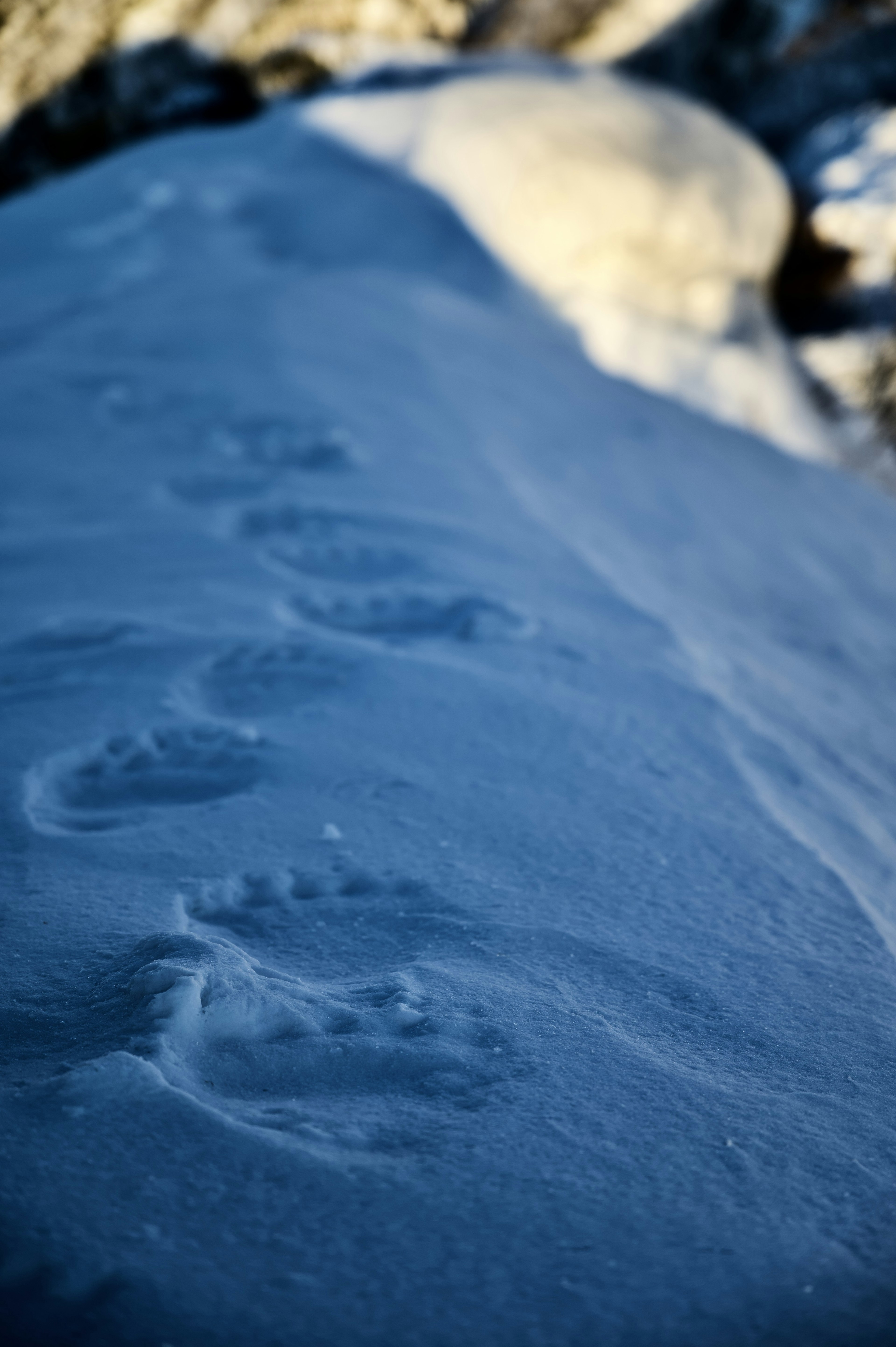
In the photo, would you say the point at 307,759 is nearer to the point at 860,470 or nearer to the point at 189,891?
the point at 189,891

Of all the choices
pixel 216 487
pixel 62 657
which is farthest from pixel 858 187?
pixel 62 657

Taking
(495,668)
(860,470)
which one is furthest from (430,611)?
(860,470)

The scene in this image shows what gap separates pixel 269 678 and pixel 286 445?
2.96ft

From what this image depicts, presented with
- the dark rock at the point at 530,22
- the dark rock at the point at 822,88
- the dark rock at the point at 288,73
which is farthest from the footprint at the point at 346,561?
the dark rock at the point at 822,88

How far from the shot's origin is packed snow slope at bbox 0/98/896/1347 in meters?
0.56

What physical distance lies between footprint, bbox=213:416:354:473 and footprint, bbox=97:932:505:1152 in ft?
4.45

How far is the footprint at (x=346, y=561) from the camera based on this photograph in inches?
62.9

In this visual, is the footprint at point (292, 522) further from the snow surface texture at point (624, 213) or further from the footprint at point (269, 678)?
the snow surface texture at point (624, 213)

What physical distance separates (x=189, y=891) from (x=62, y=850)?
0.15 m

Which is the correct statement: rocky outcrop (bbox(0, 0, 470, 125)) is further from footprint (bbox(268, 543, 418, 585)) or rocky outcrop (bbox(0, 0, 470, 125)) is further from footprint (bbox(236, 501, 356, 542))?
footprint (bbox(268, 543, 418, 585))

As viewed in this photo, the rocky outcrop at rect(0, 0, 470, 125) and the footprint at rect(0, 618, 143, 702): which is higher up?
the rocky outcrop at rect(0, 0, 470, 125)

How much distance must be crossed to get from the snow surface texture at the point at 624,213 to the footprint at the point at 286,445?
4.34ft

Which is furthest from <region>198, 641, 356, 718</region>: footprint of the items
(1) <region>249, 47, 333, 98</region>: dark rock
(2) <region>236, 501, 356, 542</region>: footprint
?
(1) <region>249, 47, 333, 98</region>: dark rock

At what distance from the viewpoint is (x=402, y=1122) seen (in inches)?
25.8
